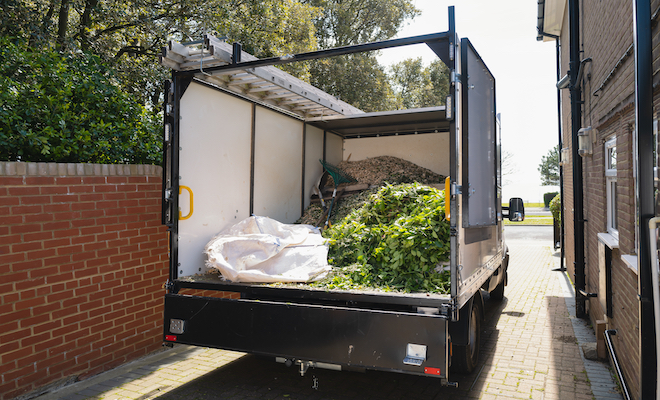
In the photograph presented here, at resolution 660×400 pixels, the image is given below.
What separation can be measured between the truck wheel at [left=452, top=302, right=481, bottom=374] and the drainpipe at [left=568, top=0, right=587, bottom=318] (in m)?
2.62

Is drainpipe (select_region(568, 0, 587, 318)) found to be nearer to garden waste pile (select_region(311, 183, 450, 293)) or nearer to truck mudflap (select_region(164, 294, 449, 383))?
garden waste pile (select_region(311, 183, 450, 293))

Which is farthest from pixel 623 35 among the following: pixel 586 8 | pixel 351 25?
pixel 351 25

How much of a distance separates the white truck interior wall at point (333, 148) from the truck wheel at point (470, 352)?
11.3 feet

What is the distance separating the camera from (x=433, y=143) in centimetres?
685

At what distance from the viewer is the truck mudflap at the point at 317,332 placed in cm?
315

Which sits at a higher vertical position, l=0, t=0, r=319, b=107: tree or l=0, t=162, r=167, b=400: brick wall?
l=0, t=0, r=319, b=107: tree

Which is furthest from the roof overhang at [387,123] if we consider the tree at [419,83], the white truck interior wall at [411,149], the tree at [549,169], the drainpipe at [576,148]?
the tree at [549,169]

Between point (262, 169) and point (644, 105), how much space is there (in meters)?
3.91

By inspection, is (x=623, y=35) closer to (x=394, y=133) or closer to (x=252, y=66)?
(x=252, y=66)

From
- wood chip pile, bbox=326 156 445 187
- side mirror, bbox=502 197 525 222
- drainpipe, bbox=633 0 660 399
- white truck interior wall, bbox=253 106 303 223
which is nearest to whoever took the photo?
drainpipe, bbox=633 0 660 399

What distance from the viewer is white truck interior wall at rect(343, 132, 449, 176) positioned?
22.2 ft

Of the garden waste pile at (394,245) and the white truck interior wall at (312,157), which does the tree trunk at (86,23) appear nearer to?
the white truck interior wall at (312,157)

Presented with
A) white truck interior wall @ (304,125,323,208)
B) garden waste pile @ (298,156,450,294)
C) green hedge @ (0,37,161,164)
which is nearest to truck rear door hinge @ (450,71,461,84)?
garden waste pile @ (298,156,450,294)

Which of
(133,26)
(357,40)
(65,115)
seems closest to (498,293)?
(65,115)
